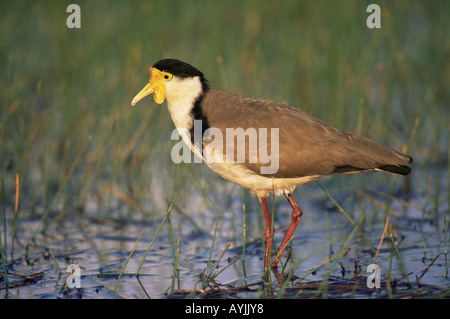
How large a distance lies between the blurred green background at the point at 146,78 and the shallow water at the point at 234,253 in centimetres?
41

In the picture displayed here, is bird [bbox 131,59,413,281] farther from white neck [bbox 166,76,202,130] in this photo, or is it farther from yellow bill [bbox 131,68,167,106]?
yellow bill [bbox 131,68,167,106]

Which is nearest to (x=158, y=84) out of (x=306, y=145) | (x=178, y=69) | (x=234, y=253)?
(x=178, y=69)

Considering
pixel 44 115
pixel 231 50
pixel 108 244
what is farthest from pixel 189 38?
pixel 108 244

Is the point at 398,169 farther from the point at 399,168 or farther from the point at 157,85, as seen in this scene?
the point at 157,85

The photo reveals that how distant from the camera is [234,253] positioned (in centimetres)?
539

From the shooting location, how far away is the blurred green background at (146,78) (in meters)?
6.80

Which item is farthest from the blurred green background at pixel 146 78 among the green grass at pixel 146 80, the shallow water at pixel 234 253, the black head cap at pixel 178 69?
the black head cap at pixel 178 69

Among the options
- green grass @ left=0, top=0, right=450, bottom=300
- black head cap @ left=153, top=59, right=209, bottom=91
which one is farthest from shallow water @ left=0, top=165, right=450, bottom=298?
black head cap @ left=153, top=59, right=209, bottom=91

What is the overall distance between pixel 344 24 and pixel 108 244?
4163 millimetres

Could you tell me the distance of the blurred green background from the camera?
268 inches

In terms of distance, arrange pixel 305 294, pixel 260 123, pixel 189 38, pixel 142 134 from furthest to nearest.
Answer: pixel 189 38
pixel 142 134
pixel 260 123
pixel 305 294

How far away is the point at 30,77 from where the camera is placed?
8305mm

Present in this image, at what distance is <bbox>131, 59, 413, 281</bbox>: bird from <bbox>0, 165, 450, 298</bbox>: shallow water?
48 centimetres

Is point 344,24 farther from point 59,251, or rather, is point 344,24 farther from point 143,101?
point 59,251
